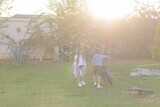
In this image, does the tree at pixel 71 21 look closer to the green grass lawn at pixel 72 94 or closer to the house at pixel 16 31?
the house at pixel 16 31

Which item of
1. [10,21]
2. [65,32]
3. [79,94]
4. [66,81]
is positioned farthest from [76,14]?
[79,94]

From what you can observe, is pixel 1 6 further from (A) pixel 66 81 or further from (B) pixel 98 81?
(B) pixel 98 81

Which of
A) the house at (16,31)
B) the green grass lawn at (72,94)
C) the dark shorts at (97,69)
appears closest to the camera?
the green grass lawn at (72,94)

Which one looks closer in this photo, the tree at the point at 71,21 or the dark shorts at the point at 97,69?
the dark shorts at the point at 97,69

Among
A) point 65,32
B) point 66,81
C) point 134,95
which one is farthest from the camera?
point 65,32

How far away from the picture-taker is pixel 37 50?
123 ft

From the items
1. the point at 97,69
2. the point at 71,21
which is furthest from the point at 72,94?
the point at 71,21

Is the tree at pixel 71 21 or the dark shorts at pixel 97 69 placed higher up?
the tree at pixel 71 21

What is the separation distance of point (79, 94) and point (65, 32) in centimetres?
2178

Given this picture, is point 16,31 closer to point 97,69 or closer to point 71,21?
point 71,21

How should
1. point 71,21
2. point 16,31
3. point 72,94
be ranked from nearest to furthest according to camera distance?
1. point 72,94
2. point 71,21
3. point 16,31

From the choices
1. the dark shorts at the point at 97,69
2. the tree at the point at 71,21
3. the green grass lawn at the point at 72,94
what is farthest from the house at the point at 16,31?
the dark shorts at the point at 97,69

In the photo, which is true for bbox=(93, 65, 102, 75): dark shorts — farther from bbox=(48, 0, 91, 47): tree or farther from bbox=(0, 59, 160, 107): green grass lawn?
bbox=(48, 0, 91, 47): tree

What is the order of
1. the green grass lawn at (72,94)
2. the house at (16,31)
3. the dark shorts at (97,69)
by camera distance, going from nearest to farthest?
the green grass lawn at (72,94)
the dark shorts at (97,69)
the house at (16,31)
